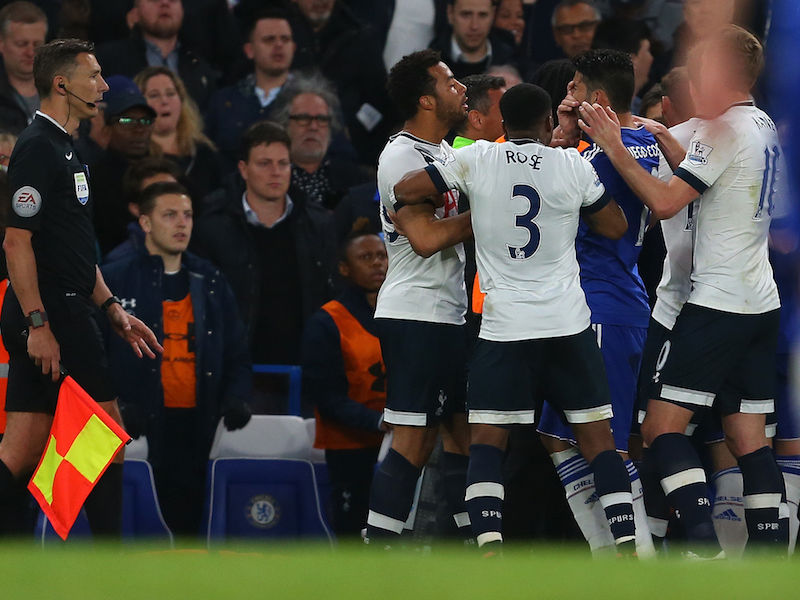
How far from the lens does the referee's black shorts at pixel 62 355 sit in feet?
19.2

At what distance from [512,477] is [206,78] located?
13.1ft

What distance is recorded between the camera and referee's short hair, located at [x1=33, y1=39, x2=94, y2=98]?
5969 mm

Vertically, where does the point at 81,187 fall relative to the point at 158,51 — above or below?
below

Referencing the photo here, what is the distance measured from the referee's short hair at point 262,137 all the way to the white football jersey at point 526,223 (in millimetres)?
2884

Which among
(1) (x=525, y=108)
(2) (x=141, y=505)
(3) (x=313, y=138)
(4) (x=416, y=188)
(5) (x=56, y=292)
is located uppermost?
(1) (x=525, y=108)

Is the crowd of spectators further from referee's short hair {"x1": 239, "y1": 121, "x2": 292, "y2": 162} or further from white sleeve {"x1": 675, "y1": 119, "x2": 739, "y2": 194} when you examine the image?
white sleeve {"x1": 675, "y1": 119, "x2": 739, "y2": 194}

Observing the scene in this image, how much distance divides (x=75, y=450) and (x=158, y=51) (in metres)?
4.06

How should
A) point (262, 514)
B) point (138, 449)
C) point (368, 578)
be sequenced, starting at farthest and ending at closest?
point (262, 514), point (138, 449), point (368, 578)

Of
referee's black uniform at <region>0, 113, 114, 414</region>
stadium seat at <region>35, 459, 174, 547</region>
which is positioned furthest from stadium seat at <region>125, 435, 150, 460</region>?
referee's black uniform at <region>0, 113, 114, 414</region>

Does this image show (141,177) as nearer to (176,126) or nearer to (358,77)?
(176,126)

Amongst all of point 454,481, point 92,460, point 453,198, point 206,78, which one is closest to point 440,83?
point 453,198

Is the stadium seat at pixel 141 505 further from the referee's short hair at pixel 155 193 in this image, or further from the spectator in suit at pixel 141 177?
the referee's short hair at pixel 155 193

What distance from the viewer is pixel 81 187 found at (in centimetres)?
595

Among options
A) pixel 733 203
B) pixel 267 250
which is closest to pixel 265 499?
pixel 267 250
